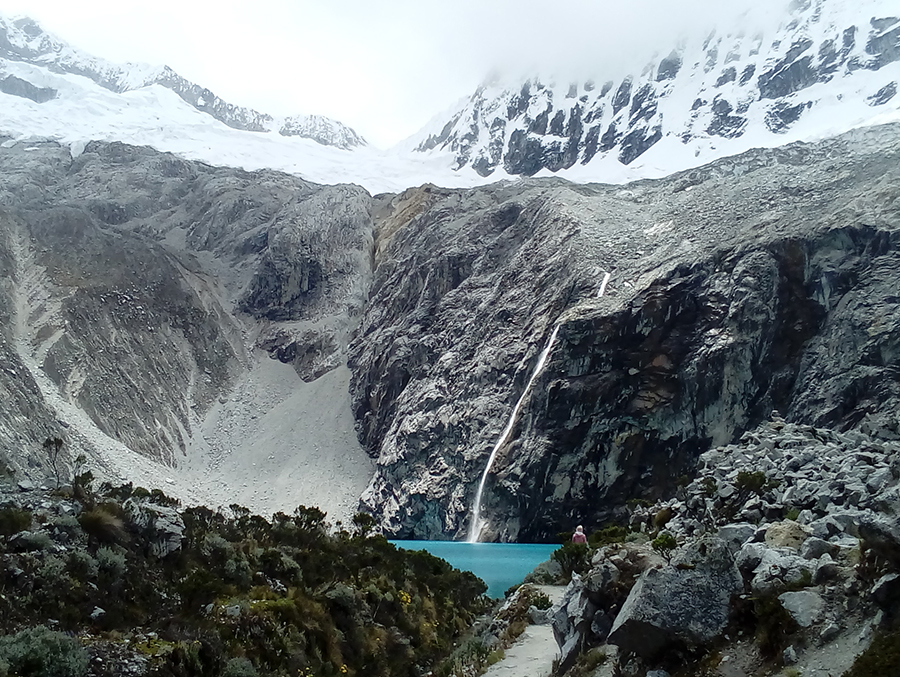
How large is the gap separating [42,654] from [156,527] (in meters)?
5.04

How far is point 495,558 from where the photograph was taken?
173ft

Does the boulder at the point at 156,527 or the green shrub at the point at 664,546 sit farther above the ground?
the green shrub at the point at 664,546

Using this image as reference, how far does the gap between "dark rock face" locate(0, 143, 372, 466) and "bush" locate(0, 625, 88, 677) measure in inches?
2072

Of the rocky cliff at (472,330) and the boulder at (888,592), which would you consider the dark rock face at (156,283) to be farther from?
the boulder at (888,592)

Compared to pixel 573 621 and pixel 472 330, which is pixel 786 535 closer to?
pixel 573 621

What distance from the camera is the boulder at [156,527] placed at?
14609 mm

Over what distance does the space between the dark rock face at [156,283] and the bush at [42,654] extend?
5264 centimetres

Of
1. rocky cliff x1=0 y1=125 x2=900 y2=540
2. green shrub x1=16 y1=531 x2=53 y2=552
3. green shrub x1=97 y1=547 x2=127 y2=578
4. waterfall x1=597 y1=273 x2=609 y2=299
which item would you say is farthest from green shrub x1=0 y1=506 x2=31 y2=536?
waterfall x1=597 y1=273 x2=609 y2=299

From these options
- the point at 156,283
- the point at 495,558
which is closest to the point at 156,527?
the point at 495,558

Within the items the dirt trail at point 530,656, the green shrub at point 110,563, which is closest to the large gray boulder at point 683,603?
the dirt trail at point 530,656

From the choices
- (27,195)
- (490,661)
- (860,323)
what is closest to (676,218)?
(860,323)

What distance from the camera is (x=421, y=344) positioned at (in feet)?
311

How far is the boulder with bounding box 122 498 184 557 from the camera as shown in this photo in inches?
575

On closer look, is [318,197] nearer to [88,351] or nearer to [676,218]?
[88,351]
